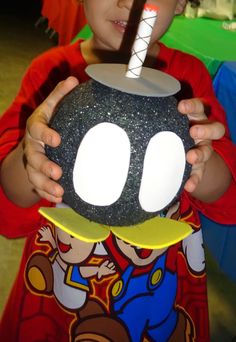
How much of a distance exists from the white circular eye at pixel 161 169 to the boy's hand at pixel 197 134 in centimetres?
2

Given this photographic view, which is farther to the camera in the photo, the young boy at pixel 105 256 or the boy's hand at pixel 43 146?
the young boy at pixel 105 256

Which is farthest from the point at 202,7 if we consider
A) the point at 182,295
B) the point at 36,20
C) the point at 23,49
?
the point at 36,20

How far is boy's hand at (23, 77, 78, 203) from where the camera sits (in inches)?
17.5

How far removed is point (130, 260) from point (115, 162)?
247mm

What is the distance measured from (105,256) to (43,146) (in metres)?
0.20

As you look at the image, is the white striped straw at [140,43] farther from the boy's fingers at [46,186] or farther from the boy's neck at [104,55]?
the boy's neck at [104,55]

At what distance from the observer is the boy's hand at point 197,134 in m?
0.46

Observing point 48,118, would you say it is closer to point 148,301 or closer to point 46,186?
point 46,186

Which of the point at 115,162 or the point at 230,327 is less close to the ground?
the point at 115,162

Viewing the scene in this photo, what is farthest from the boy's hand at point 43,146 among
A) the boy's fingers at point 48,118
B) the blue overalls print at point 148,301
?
the blue overalls print at point 148,301

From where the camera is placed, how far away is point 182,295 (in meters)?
0.73

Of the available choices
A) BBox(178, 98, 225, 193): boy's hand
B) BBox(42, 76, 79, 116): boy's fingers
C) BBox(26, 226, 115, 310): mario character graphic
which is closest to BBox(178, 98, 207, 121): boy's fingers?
BBox(178, 98, 225, 193): boy's hand

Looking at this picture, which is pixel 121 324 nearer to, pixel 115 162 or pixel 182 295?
pixel 182 295

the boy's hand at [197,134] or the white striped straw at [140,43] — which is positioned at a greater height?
the white striped straw at [140,43]
